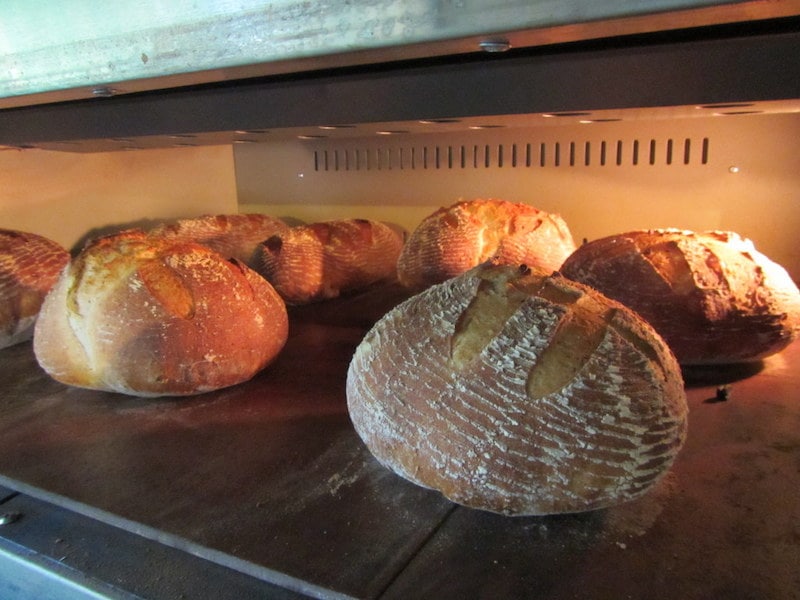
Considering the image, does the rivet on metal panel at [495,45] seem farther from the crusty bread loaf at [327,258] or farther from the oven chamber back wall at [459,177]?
the crusty bread loaf at [327,258]

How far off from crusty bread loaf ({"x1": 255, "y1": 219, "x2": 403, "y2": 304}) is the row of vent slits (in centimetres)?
20

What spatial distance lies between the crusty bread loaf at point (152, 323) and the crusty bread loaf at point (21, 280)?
0.22 meters

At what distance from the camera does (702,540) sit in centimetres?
65

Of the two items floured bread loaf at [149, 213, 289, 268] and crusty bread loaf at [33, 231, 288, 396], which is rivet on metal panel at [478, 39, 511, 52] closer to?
crusty bread loaf at [33, 231, 288, 396]

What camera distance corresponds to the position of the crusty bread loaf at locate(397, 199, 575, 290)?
56.0 inches

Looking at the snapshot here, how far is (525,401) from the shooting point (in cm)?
68

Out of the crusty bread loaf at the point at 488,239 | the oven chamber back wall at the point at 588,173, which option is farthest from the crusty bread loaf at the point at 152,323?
the oven chamber back wall at the point at 588,173

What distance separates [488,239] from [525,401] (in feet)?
2.66

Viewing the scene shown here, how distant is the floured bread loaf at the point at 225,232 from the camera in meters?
1.63

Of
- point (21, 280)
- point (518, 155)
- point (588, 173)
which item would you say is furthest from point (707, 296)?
point (21, 280)

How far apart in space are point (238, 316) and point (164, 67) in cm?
44

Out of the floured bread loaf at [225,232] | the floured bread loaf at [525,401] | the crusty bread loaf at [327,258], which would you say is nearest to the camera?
the floured bread loaf at [525,401]

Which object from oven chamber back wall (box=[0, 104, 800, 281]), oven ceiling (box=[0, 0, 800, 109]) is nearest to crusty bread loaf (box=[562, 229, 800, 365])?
oven chamber back wall (box=[0, 104, 800, 281])

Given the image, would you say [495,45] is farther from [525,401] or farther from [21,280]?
[21,280]
